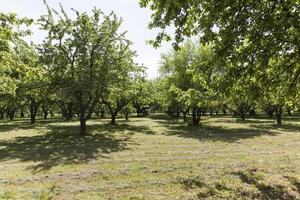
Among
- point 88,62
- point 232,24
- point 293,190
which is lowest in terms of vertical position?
point 293,190

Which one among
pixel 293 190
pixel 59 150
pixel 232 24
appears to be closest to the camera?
pixel 232 24

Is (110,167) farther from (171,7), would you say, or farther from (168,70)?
(168,70)

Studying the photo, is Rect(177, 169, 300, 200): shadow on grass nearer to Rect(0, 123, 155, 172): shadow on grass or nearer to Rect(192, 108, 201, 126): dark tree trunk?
Rect(0, 123, 155, 172): shadow on grass

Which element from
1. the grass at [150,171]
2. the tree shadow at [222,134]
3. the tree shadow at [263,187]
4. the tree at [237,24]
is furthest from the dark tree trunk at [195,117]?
the tree at [237,24]

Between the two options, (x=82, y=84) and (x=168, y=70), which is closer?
(x=82, y=84)

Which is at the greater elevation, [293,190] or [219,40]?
[219,40]

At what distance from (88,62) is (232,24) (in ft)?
73.0

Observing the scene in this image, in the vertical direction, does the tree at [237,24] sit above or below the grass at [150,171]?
above

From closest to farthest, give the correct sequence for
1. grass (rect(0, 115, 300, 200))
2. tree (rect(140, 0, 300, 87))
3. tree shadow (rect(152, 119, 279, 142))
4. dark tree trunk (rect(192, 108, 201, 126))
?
tree (rect(140, 0, 300, 87)), grass (rect(0, 115, 300, 200)), tree shadow (rect(152, 119, 279, 142)), dark tree trunk (rect(192, 108, 201, 126))

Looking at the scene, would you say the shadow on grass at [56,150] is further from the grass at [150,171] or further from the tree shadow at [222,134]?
the tree shadow at [222,134]

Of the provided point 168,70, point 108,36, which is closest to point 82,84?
point 108,36

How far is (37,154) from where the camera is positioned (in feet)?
67.0

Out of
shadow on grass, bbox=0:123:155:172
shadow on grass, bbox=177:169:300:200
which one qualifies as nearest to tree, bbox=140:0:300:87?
shadow on grass, bbox=177:169:300:200

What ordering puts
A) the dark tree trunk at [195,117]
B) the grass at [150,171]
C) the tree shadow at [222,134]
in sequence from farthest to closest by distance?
the dark tree trunk at [195,117] < the tree shadow at [222,134] < the grass at [150,171]
